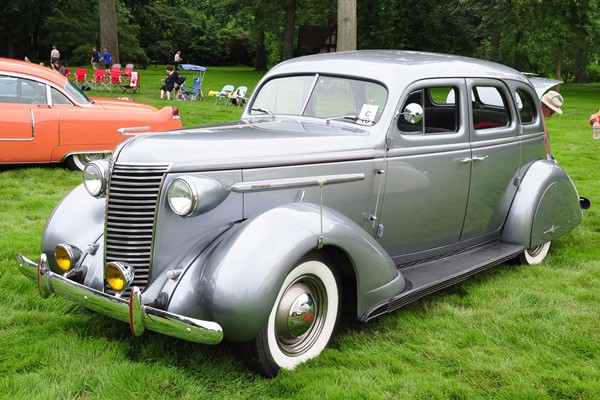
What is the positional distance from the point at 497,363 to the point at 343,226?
1260mm

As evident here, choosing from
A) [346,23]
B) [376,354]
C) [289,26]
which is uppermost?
[289,26]

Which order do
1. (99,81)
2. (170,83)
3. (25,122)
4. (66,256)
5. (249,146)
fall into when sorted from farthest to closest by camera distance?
(99,81) < (170,83) < (25,122) < (66,256) < (249,146)

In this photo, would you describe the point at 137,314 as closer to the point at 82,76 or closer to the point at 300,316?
the point at 300,316

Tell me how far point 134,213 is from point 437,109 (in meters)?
2.76

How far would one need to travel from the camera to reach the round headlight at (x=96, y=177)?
3.92 metres

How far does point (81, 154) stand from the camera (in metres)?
8.84

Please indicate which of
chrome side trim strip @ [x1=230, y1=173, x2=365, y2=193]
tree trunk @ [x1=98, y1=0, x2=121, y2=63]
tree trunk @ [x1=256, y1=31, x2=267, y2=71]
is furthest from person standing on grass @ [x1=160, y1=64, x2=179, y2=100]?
tree trunk @ [x1=256, y1=31, x2=267, y2=71]

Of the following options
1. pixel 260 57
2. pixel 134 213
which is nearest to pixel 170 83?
pixel 134 213

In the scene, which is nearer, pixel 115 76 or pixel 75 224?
pixel 75 224

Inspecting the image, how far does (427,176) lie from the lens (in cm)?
460

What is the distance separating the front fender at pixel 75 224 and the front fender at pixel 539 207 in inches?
135

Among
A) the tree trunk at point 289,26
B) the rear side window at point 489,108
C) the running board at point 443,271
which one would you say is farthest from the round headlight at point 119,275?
the tree trunk at point 289,26

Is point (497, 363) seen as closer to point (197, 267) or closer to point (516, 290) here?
point (516, 290)

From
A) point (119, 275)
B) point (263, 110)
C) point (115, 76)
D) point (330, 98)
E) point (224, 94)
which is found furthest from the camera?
point (115, 76)
